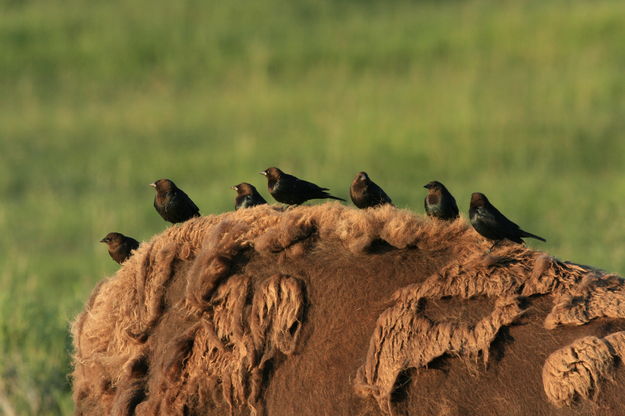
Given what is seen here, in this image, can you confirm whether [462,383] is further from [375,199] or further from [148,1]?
[148,1]

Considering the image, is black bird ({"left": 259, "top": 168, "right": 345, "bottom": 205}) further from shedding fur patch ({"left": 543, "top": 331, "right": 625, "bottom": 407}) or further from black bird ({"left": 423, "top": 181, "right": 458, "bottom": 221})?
shedding fur patch ({"left": 543, "top": 331, "right": 625, "bottom": 407})

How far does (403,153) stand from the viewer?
1670cm

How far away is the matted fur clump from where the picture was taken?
3.28m

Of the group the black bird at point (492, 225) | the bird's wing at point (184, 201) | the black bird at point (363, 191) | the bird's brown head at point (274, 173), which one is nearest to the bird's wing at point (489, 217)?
the black bird at point (492, 225)

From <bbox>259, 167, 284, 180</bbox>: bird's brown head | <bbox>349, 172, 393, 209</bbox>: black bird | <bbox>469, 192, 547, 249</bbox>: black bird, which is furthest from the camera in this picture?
<bbox>259, 167, 284, 180</bbox>: bird's brown head

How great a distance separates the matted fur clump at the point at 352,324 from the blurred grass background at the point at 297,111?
16.0ft

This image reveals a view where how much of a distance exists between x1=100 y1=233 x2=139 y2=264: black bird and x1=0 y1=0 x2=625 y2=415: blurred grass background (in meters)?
4.04

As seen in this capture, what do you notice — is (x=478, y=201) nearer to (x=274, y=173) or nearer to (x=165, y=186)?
(x=274, y=173)

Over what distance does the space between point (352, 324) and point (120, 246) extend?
143 centimetres

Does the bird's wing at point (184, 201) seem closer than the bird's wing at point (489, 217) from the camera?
No

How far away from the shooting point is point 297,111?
20.3 meters

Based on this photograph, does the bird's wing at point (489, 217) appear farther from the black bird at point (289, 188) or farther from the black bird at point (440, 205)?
the black bird at point (289, 188)

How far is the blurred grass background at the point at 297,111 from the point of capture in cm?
1436

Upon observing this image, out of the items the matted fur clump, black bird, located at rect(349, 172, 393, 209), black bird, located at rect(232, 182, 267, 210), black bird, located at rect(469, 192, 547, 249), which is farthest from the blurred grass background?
black bird, located at rect(469, 192, 547, 249)
